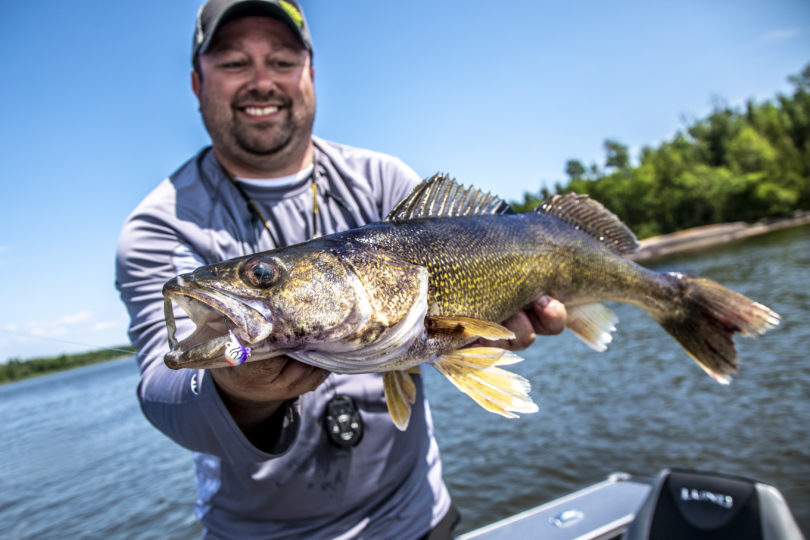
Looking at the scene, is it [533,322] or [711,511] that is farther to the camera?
[711,511]

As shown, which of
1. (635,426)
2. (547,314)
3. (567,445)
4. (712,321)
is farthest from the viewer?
(635,426)

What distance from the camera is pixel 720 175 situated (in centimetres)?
6812

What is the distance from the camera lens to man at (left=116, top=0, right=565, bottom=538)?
248 cm

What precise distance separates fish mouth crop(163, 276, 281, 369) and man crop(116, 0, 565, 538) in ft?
1.44

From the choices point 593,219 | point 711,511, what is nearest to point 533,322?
point 593,219

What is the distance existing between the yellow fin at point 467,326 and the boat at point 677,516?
285 centimetres

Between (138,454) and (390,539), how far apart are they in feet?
54.0

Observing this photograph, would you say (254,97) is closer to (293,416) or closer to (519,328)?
(293,416)

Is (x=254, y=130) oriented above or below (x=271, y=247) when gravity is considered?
above

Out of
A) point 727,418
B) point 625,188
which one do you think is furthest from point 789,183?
point 727,418

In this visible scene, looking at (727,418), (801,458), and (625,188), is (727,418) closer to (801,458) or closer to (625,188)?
(801,458)

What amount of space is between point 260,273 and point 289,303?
0.47 ft

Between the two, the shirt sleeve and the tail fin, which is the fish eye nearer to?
the shirt sleeve

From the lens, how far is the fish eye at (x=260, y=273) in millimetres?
1746
